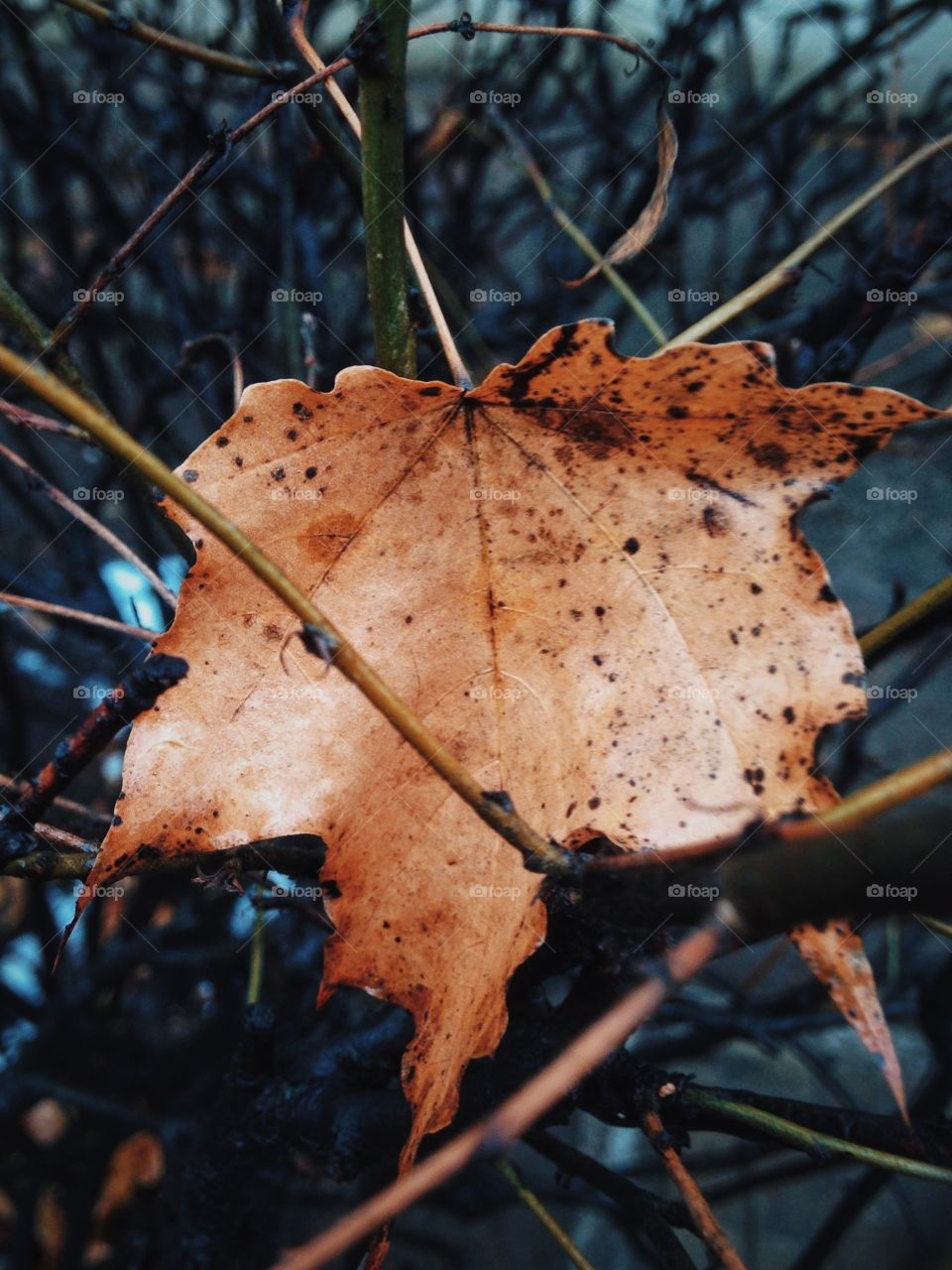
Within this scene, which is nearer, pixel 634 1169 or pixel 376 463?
pixel 376 463

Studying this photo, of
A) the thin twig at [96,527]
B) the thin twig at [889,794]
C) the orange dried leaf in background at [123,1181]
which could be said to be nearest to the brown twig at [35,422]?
the thin twig at [96,527]

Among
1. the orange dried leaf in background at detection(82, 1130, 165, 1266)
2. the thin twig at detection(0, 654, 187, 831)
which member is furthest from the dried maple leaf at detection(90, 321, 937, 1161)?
the orange dried leaf in background at detection(82, 1130, 165, 1266)

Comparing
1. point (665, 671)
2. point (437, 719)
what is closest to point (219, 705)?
point (437, 719)

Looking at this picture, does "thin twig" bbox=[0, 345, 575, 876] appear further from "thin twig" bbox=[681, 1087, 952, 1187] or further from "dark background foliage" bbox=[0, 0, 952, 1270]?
"dark background foliage" bbox=[0, 0, 952, 1270]

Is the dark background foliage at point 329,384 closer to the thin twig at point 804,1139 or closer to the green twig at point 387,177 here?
the green twig at point 387,177

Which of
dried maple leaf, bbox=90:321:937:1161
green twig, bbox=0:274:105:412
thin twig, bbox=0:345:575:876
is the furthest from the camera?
green twig, bbox=0:274:105:412

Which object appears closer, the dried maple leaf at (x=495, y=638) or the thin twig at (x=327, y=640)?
the thin twig at (x=327, y=640)

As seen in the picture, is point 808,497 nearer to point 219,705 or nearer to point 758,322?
point 219,705
